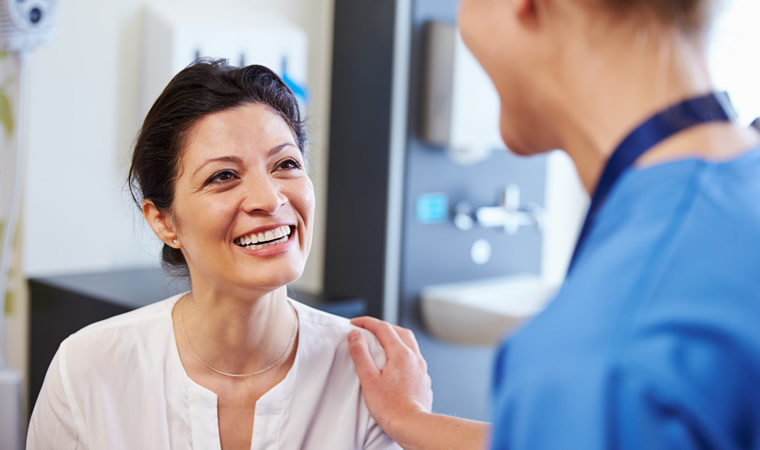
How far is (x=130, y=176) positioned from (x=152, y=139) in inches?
5.7

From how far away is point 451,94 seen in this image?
2.85 metres

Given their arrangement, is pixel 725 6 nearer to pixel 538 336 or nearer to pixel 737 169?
pixel 737 169

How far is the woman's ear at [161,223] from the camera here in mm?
1463

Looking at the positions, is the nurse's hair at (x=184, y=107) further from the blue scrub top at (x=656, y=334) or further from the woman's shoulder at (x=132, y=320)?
the blue scrub top at (x=656, y=334)

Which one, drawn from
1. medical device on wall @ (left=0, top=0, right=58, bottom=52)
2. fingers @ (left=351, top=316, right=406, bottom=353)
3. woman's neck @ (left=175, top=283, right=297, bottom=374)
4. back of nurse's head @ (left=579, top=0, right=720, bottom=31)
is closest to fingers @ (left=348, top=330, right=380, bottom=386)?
fingers @ (left=351, top=316, right=406, bottom=353)

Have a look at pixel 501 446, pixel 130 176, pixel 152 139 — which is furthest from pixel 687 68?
pixel 130 176

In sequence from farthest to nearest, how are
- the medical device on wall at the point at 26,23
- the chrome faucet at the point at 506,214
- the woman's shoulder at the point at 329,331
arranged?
the chrome faucet at the point at 506,214 < the medical device on wall at the point at 26,23 < the woman's shoulder at the point at 329,331

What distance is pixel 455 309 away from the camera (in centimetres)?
285

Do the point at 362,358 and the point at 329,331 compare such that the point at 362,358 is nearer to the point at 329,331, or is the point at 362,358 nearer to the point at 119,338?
the point at 329,331

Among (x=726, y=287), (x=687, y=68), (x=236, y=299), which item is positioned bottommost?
(x=236, y=299)

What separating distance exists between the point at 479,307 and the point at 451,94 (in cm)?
75

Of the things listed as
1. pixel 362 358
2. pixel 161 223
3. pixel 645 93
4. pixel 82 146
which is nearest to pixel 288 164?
pixel 161 223

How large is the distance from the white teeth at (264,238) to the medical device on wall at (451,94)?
1.56 m

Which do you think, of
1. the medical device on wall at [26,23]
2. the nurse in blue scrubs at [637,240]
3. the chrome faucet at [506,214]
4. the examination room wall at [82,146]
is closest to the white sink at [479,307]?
the chrome faucet at [506,214]
